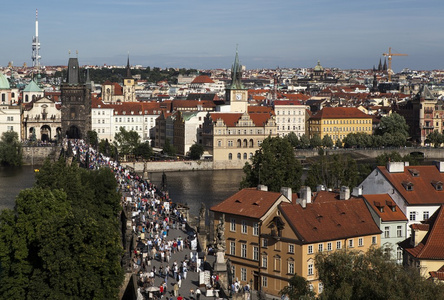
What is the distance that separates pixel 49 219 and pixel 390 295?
9808 millimetres

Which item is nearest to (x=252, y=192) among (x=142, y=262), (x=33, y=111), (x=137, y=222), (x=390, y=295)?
(x=137, y=222)

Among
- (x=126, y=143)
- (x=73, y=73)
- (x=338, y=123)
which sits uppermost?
(x=73, y=73)

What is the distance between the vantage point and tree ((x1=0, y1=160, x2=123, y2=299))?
23.7 m

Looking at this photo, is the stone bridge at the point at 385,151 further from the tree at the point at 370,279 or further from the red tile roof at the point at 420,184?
the tree at the point at 370,279

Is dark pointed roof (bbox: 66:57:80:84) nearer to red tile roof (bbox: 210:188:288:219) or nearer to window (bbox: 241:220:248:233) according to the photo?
red tile roof (bbox: 210:188:288:219)

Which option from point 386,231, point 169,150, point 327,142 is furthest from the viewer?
point 327,142

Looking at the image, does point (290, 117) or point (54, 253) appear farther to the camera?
point (290, 117)

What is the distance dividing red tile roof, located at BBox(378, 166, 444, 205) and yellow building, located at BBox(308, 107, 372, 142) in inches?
2681

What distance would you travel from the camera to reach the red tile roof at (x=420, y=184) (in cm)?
3472

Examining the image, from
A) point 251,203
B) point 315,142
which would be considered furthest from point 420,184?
point 315,142

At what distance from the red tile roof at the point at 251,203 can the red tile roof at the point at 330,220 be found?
1.00 meters

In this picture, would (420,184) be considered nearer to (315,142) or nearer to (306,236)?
(306,236)

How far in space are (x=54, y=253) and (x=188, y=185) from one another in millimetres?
44631

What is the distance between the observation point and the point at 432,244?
2820cm
